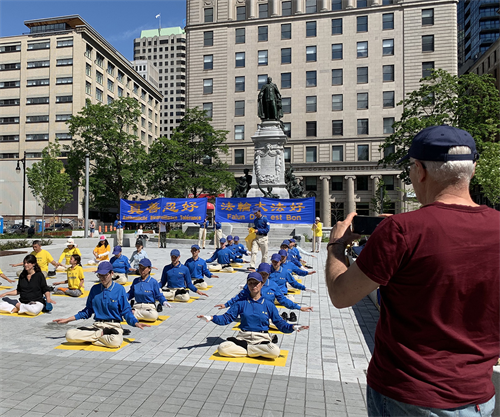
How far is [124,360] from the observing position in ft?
20.4

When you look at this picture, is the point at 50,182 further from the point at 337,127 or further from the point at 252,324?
the point at 252,324

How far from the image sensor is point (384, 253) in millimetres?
1808

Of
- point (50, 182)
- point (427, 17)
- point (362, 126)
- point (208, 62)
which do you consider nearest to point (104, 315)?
point (50, 182)

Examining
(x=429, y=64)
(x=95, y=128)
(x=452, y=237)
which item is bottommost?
(x=452, y=237)

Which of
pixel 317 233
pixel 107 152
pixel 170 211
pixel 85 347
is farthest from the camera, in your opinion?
pixel 107 152

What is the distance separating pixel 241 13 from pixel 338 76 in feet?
53.9

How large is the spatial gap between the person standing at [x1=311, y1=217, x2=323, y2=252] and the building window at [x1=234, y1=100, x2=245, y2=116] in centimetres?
3569

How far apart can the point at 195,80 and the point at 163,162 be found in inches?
755

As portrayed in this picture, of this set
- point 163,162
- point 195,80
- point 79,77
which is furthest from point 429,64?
point 79,77

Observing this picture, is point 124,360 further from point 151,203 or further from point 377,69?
point 377,69

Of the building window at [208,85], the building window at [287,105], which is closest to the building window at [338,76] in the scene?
the building window at [287,105]

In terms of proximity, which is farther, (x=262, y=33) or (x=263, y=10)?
(x=263, y=10)

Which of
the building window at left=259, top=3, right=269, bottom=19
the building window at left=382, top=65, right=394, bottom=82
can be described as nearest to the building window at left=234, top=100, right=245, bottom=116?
the building window at left=259, top=3, right=269, bottom=19

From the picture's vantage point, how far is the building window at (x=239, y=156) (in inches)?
2187
